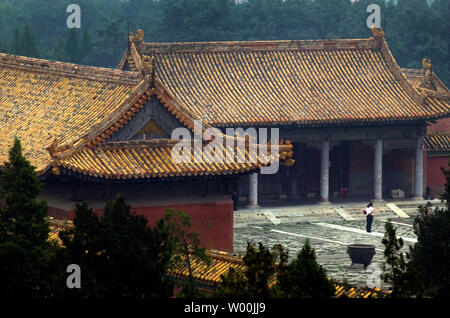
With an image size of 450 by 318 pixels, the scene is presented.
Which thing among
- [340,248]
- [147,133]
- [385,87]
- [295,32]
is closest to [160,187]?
[147,133]

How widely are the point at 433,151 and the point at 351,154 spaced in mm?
3663

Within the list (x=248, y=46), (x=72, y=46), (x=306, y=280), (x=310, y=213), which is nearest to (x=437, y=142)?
(x=310, y=213)

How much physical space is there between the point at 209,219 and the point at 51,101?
6.91 m

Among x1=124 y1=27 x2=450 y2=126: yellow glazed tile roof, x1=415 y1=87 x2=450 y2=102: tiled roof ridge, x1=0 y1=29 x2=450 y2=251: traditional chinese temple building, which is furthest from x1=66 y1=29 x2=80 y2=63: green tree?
x1=415 y1=87 x2=450 y2=102: tiled roof ridge

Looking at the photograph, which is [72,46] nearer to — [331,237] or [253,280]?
[331,237]

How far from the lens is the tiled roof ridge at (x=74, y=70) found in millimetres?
39875

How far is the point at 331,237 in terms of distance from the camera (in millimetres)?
48844

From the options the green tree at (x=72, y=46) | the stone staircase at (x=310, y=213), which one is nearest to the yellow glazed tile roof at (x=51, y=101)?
the stone staircase at (x=310, y=213)

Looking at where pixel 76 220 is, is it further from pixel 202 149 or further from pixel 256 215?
pixel 256 215

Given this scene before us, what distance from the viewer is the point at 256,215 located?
53031mm

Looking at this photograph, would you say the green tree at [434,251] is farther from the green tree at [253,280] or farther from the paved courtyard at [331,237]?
the paved courtyard at [331,237]

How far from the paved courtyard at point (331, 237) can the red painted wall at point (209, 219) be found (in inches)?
117
